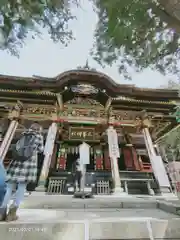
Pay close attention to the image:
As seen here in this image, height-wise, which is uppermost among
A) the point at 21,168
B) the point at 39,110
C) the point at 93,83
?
the point at 93,83

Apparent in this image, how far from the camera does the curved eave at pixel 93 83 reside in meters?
7.15

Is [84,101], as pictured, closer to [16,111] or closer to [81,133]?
[81,133]

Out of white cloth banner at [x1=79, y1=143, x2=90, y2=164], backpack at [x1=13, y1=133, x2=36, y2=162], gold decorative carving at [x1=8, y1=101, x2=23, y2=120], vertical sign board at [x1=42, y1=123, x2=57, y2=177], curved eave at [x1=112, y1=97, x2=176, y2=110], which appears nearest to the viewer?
backpack at [x1=13, y1=133, x2=36, y2=162]

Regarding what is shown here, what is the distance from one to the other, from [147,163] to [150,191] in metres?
2.70

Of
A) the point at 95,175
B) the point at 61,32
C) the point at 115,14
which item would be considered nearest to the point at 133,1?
the point at 115,14

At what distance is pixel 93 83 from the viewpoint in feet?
24.9

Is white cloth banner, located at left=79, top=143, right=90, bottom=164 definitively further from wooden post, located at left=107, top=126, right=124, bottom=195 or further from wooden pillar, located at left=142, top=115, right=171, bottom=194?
wooden pillar, located at left=142, top=115, right=171, bottom=194

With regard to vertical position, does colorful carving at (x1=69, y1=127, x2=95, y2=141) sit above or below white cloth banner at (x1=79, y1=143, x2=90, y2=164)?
above

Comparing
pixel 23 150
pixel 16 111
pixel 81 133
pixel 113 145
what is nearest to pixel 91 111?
pixel 81 133

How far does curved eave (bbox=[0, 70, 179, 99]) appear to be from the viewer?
7152 millimetres

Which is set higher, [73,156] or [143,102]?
[143,102]

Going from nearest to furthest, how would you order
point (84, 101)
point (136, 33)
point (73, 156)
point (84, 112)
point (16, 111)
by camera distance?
point (136, 33) < point (16, 111) < point (84, 112) < point (84, 101) < point (73, 156)

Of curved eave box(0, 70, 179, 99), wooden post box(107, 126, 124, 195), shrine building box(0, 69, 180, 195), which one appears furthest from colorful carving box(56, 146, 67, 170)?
curved eave box(0, 70, 179, 99)

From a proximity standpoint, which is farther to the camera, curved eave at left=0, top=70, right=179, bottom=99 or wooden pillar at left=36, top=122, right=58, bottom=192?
curved eave at left=0, top=70, right=179, bottom=99
